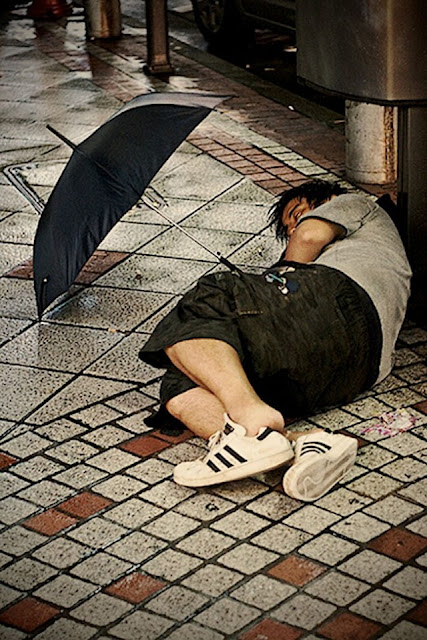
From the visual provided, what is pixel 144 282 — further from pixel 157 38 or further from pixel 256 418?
pixel 157 38

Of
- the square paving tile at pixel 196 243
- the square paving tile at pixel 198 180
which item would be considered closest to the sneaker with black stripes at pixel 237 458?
the square paving tile at pixel 196 243

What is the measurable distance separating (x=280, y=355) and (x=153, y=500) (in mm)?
689

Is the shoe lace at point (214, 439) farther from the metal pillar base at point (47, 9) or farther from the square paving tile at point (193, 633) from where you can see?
the metal pillar base at point (47, 9)

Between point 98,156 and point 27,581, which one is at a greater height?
point 98,156

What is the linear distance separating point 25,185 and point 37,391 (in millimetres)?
2822

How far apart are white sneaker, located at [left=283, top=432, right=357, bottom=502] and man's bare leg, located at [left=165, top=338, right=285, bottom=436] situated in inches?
5.4

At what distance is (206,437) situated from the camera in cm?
429

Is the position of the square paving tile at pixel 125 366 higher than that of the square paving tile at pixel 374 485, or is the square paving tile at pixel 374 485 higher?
the square paving tile at pixel 374 485

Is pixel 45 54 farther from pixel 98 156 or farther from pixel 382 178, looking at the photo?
pixel 98 156

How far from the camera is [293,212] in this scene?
5.05 m

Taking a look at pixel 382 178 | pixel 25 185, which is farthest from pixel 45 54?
pixel 382 178

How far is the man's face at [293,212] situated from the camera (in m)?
5.03

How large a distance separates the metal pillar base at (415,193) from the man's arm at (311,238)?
624mm

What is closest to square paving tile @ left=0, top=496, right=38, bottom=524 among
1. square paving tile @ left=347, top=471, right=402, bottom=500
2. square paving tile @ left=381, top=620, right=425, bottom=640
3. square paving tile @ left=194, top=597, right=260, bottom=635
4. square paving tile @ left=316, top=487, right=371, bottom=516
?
square paving tile @ left=194, top=597, right=260, bottom=635
